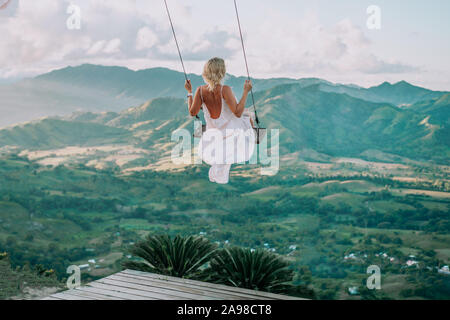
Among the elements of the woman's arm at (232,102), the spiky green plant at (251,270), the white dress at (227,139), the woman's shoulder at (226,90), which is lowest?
the spiky green plant at (251,270)

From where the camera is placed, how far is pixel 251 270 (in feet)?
14.0

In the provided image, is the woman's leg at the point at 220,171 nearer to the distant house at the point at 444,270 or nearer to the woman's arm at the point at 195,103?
the woman's arm at the point at 195,103

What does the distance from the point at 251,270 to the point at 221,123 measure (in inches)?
59.1

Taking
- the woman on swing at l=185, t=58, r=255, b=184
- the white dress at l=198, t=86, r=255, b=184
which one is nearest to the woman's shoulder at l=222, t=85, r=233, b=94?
the woman on swing at l=185, t=58, r=255, b=184

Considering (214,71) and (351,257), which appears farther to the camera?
(351,257)

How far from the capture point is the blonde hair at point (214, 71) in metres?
3.51

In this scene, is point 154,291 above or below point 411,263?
above

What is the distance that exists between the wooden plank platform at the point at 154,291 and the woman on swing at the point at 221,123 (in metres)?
0.95

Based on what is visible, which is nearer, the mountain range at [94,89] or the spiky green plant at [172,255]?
the spiky green plant at [172,255]

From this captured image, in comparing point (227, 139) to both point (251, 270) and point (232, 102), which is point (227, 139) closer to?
point (232, 102)

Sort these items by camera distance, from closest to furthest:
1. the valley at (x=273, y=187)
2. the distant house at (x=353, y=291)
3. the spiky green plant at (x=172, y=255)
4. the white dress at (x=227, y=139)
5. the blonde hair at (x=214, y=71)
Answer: the blonde hair at (x=214, y=71), the white dress at (x=227, y=139), the spiky green plant at (x=172, y=255), the distant house at (x=353, y=291), the valley at (x=273, y=187)

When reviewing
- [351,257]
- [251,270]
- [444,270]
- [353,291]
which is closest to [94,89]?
[351,257]

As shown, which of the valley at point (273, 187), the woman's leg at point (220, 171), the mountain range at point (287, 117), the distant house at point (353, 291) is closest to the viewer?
the woman's leg at point (220, 171)

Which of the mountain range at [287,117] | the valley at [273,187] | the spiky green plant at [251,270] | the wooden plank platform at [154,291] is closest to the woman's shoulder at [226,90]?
the wooden plank platform at [154,291]
